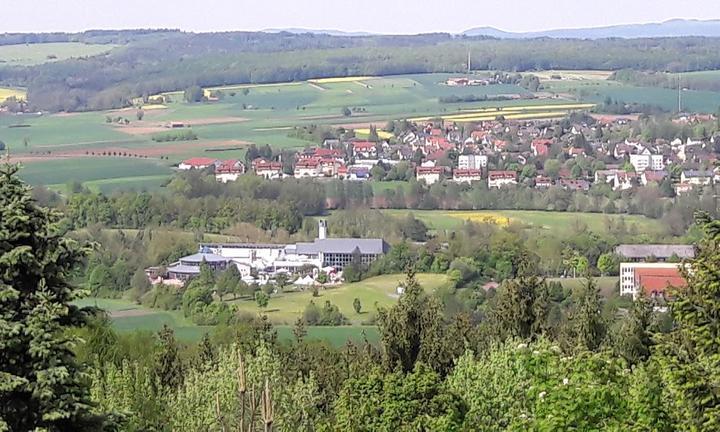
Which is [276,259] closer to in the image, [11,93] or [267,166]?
[267,166]

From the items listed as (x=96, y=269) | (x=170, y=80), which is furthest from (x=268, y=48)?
(x=96, y=269)

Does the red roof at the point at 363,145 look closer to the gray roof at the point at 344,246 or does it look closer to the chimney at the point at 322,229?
the chimney at the point at 322,229

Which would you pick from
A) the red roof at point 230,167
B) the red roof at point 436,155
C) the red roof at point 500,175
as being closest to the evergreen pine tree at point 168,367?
the red roof at point 230,167

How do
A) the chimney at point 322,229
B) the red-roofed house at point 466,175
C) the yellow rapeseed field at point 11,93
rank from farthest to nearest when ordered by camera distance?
1. the yellow rapeseed field at point 11,93
2. the red-roofed house at point 466,175
3. the chimney at point 322,229

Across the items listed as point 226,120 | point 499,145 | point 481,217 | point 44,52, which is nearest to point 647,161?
point 499,145

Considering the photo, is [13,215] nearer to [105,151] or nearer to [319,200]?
[319,200]

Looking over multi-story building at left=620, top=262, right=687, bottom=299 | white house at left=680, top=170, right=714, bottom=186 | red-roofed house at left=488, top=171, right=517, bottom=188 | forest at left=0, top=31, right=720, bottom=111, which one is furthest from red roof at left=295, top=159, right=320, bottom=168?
multi-story building at left=620, top=262, right=687, bottom=299
